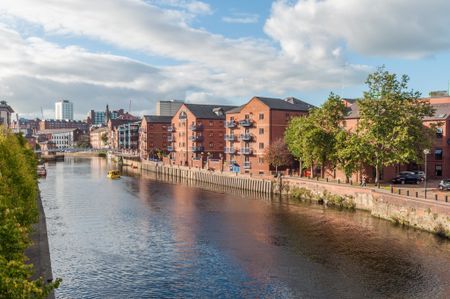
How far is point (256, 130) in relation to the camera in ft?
347

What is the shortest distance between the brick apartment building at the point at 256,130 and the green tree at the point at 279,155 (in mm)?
4914

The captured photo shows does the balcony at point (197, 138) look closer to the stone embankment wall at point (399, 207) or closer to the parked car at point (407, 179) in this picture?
the stone embankment wall at point (399, 207)

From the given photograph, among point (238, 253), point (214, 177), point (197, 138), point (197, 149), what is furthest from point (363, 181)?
point (197, 138)

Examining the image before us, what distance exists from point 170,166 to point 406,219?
90.2 meters

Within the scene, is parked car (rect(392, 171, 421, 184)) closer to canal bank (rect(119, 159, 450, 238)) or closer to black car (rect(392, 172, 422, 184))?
black car (rect(392, 172, 422, 184))

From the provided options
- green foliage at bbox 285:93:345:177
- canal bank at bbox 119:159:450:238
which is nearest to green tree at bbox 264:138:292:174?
canal bank at bbox 119:159:450:238

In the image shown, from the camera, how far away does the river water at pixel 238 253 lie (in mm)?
33625

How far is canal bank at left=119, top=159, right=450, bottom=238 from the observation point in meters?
49.8

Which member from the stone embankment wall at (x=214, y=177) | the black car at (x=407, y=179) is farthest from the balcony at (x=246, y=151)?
the black car at (x=407, y=179)

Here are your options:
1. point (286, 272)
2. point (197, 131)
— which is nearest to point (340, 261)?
point (286, 272)

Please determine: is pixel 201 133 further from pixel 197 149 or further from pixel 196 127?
pixel 197 149

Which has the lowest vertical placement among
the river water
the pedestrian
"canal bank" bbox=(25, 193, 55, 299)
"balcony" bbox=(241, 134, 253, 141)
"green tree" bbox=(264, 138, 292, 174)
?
the river water

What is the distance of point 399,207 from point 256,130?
176 ft

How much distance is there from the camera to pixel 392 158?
64.2 metres
